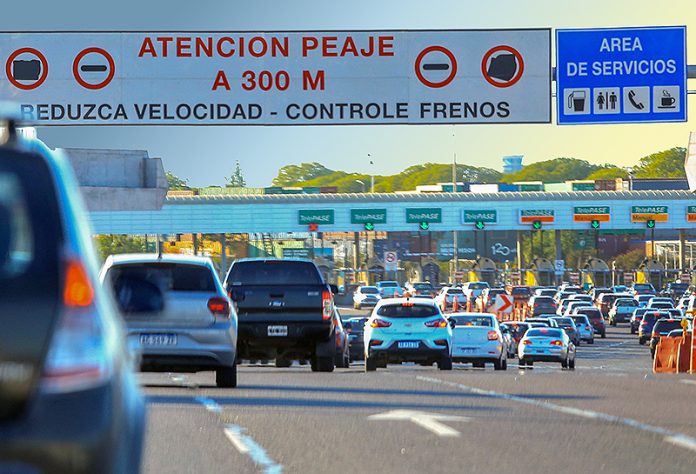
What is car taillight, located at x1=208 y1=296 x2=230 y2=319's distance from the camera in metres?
18.5

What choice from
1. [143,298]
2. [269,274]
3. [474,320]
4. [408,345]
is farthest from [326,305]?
[474,320]

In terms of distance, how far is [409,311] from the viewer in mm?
32938

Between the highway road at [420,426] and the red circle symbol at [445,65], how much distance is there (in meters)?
12.0

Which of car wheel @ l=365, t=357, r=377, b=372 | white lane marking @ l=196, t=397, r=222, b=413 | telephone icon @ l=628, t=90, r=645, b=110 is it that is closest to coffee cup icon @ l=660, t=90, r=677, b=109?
telephone icon @ l=628, t=90, r=645, b=110

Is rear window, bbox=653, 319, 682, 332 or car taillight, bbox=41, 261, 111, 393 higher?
car taillight, bbox=41, 261, 111, 393

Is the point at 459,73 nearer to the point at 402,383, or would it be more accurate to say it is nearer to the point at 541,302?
the point at 402,383

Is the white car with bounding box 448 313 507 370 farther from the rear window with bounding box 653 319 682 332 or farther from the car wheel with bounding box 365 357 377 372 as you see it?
the rear window with bounding box 653 319 682 332

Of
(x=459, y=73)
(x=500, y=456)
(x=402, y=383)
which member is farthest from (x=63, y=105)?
(x=500, y=456)

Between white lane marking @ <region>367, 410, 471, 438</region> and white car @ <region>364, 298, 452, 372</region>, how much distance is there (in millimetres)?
16622

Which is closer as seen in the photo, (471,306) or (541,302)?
(541,302)

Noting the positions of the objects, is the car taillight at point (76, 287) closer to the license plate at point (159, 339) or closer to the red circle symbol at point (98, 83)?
the license plate at point (159, 339)

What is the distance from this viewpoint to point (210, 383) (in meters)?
21.4

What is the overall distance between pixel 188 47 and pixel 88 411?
29.0 metres

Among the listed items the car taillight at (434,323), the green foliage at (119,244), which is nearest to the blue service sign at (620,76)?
the car taillight at (434,323)
